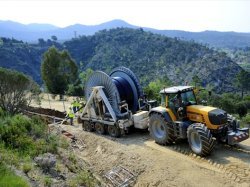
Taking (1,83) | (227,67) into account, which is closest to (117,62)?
(227,67)

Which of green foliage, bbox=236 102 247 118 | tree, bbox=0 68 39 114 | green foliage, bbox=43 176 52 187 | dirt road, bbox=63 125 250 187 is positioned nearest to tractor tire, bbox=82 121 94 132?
dirt road, bbox=63 125 250 187

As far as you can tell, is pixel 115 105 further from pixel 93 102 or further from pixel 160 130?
pixel 160 130

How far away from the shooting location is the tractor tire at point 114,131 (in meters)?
16.9

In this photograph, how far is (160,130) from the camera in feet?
49.3

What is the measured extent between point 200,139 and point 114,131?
18.4 ft

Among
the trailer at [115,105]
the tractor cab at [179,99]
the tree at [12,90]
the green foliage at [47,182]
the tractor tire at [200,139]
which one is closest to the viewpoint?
the green foliage at [47,182]

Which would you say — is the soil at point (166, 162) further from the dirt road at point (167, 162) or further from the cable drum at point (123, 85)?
the cable drum at point (123, 85)

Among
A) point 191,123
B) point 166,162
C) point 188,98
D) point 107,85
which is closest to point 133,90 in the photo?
point 107,85

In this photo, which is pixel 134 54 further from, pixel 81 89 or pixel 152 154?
pixel 152 154

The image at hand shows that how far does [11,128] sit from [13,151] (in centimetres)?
176

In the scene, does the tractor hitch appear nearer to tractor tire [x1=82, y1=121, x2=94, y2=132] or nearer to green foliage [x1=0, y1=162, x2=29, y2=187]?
green foliage [x1=0, y1=162, x2=29, y2=187]

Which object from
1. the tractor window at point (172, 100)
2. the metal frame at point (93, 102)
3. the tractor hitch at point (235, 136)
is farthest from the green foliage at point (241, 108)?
the tractor hitch at point (235, 136)

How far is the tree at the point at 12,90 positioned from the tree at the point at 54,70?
16482mm

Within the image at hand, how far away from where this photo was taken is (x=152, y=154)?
13.7 m
